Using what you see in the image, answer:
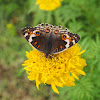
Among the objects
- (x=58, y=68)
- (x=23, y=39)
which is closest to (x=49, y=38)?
(x=58, y=68)

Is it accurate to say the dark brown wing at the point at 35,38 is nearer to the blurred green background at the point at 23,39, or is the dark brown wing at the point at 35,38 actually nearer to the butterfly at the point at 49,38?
the butterfly at the point at 49,38

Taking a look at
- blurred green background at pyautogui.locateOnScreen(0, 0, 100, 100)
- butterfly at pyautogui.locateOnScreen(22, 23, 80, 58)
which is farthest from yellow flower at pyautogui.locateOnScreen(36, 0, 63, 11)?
butterfly at pyautogui.locateOnScreen(22, 23, 80, 58)

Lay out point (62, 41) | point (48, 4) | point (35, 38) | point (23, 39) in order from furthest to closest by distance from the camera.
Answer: point (23, 39) < point (48, 4) < point (35, 38) < point (62, 41)

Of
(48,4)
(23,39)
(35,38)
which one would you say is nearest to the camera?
(35,38)

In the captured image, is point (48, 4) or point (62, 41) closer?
point (62, 41)

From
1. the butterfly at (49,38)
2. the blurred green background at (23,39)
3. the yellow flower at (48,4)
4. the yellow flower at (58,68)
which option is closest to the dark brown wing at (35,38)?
the butterfly at (49,38)

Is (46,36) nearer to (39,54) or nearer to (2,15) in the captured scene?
(39,54)

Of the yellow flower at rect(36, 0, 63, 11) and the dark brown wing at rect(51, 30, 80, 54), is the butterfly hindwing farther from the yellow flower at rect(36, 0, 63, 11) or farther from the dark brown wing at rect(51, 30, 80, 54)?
the yellow flower at rect(36, 0, 63, 11)

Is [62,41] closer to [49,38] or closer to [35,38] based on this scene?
[49,38]
